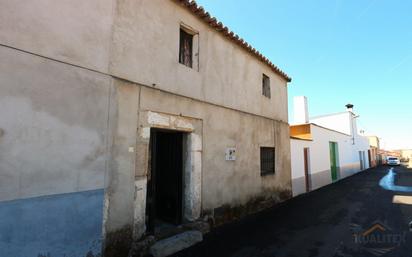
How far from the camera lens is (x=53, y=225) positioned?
3139 millimetres

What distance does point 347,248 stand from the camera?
14.9ft

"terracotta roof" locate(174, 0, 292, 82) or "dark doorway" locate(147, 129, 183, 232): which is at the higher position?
"terracotta roof" locate(174, 0, 292, 82)

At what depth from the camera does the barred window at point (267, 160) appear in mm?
8062

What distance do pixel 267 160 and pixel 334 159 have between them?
10.6m

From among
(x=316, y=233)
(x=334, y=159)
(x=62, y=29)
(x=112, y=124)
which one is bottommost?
(x=316, y=233)

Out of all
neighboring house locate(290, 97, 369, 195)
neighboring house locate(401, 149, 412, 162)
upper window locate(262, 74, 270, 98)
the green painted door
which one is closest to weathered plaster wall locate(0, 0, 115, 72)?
upper window locate(262, 74, 270, 98)

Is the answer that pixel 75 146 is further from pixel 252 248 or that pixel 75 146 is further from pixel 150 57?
pixel 252 248

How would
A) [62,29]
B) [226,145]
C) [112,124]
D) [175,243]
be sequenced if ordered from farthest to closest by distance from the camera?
[226,145], [175,243], [112,124], [62,29]

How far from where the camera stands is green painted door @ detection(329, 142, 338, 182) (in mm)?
15727

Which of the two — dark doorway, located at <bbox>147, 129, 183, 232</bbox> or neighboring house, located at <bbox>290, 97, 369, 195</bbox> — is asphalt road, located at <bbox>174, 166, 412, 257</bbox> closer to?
dark doorway, located at <bbox>147, 129, 183, 232</bbox>

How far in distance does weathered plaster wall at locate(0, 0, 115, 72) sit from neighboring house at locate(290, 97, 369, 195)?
8.68 m

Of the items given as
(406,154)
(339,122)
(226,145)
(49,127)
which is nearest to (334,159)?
(339,122)

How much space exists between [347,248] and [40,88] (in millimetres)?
5774

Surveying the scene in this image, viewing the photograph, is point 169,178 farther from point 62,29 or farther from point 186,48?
point 62,29
